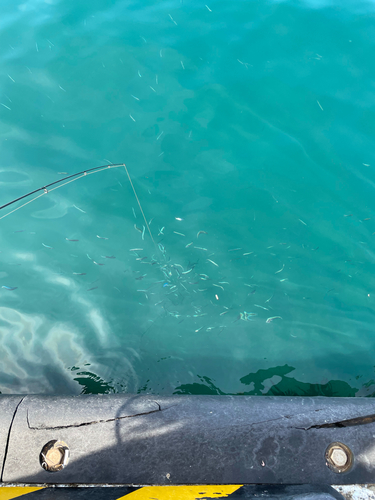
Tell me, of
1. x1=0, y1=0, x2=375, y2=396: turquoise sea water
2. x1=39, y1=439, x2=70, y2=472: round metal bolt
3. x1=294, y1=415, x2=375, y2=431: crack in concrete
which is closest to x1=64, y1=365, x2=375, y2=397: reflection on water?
x1=0, y1=0, x2=375, y2=396: turquoise sea water

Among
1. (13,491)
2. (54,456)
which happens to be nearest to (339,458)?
(54,456)

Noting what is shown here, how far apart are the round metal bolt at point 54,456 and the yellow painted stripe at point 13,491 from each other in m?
0.14

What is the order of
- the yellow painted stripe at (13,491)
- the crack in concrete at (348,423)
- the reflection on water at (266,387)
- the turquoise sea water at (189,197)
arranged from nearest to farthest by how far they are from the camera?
the yellow painted stripe at (13,491), the crack in concrete at (348,423), the reflection on water at (266,387), the turquoise sea water at (189,197)

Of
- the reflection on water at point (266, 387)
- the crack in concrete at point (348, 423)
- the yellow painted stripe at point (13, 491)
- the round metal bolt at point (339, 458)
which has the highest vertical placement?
the yellow painted stripe at point (13, 491)

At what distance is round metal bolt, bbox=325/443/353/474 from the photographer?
212 centimetres

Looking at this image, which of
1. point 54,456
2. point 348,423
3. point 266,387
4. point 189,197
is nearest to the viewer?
point 54,456

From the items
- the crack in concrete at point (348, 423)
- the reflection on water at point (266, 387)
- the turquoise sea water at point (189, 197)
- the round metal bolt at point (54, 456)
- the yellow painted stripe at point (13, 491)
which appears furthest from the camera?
the turquoise sea water at point (189, 197)

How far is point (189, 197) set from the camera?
3.76 metres

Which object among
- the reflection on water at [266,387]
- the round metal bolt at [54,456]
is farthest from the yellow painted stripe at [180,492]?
the reflection on water at [266,387]

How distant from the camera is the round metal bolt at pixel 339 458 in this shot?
6.95 feet

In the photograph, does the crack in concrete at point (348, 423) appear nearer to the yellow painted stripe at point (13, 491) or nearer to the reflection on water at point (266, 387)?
Answer: the reflection on water at point (266, 387)

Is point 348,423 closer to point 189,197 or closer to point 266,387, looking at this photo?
point 266,387

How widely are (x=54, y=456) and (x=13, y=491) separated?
0.29 meters

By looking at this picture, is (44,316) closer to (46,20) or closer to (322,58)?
(46,20)
